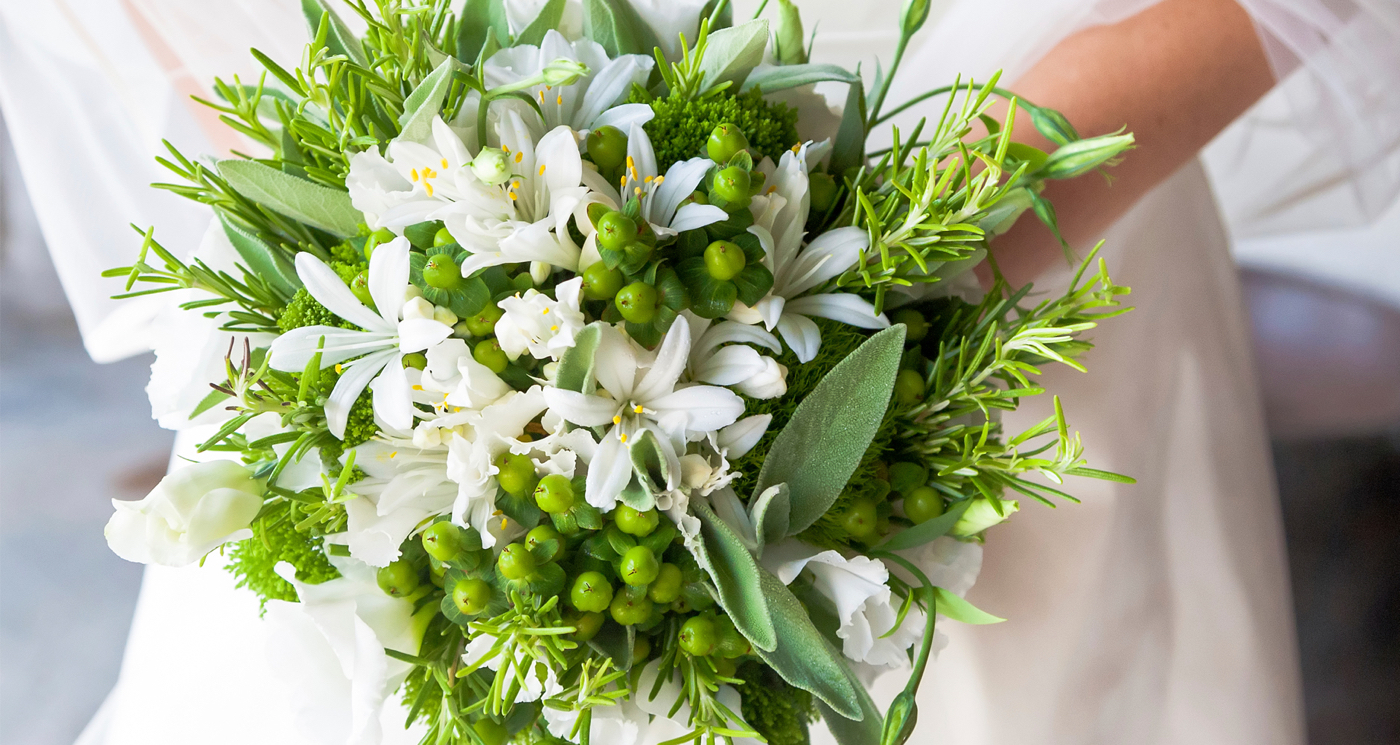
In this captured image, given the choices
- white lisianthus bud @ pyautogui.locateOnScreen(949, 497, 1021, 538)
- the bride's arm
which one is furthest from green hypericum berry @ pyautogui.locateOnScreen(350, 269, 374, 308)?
the bride's arm

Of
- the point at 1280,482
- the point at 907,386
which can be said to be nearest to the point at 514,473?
the point at 907,386

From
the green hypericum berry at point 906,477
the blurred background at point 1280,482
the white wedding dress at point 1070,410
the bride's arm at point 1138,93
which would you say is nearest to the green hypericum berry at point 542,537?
the green hypericum berry at point 906,477

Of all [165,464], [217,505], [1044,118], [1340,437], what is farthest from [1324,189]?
[165,464]

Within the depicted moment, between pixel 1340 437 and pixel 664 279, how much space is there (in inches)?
72.6

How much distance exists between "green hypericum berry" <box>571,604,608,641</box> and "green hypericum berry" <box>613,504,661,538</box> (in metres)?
0.04

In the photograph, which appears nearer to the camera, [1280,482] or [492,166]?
[492,166]

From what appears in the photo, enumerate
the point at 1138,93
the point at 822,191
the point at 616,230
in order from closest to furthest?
the point at 616,230 → the point at 822,191 → the point at 1138,93

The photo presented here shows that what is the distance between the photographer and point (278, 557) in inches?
20.0

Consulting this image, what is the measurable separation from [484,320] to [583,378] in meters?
0.06

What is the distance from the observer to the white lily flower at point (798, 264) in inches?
18.0

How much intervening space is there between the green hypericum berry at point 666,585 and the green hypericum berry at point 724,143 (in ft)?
0.68

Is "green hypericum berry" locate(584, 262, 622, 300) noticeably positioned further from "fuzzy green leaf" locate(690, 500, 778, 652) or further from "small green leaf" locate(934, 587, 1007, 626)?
"small green leaf" locate(934, 587, 1007, 626)

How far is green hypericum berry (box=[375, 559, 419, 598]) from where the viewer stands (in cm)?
49

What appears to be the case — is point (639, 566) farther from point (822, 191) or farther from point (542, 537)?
point (822, 191)
